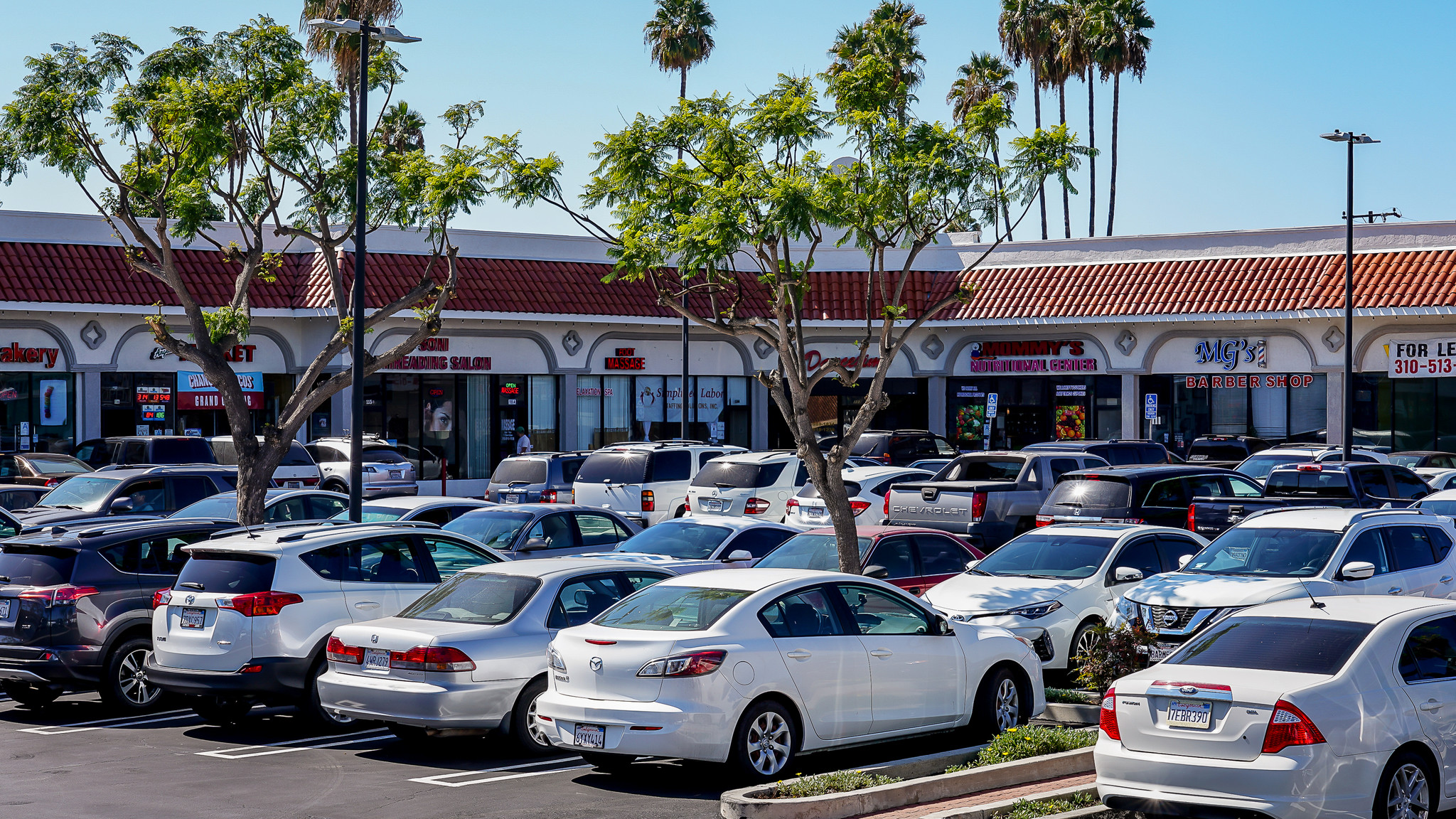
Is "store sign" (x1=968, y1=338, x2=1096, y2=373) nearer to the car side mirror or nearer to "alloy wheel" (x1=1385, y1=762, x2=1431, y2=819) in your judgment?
the car side mirror

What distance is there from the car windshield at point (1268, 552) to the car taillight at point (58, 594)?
9.98 m

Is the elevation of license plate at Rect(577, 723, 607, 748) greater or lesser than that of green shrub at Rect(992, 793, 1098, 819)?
greater

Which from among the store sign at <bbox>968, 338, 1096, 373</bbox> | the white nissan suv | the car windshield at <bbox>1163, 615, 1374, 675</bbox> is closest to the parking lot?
the white nissan suv

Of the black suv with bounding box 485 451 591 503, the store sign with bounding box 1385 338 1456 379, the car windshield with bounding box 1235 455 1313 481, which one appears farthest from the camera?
the store sign with bounding box 1385 338 1456 379

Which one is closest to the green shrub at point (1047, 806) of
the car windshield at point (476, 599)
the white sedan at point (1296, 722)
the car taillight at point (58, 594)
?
the white sedan at point (1296, 722)

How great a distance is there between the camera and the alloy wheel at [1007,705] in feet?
37.5

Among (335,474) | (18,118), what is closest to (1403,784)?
(18,118)

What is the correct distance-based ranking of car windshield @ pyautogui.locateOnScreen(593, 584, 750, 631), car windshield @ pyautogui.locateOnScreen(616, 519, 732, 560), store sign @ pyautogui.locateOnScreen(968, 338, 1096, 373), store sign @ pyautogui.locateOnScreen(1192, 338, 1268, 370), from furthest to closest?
store sign @ pyautogui.locateOnScreen(968, 338, 1096, 373) < store sign @ pyautogui.locateOnScreen(1192, 338, 1268, 370) < car windshield @ pyautogui.locateOnScreen(616, 519, 732, 560) < car windshield @ pyautogui.locateOnScreen(593, 584, 750, 631)

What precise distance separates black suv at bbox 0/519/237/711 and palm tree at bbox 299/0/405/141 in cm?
3855

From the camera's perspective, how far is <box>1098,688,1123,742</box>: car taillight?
27.7 ft

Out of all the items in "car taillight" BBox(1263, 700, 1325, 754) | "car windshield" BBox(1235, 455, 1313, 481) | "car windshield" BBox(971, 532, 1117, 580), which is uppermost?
"car windshield" BBox(1235, 455, 1313, 481)

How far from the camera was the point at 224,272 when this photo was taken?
115 ft

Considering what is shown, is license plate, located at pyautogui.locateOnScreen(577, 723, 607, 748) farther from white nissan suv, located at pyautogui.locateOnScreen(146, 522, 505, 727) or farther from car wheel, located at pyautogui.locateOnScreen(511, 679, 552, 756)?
white nissan suv, located at pyautogui.locateOnScreen(146, 522, 505, 727)

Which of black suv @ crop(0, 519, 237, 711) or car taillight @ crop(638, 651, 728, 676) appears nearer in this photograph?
car taillight @ crop(638, 651, 728, 676)
